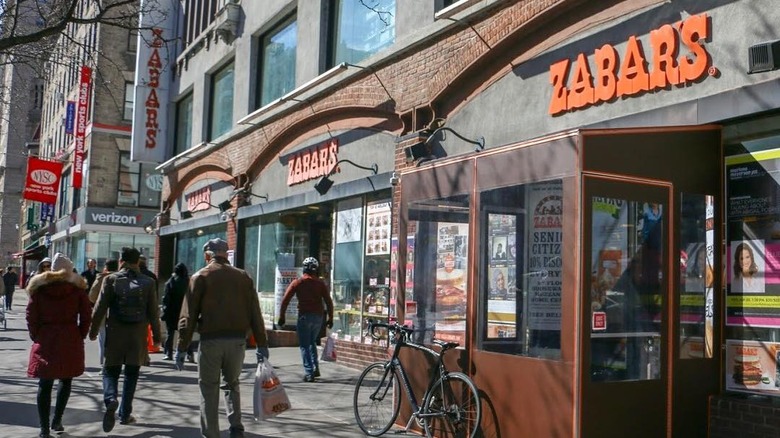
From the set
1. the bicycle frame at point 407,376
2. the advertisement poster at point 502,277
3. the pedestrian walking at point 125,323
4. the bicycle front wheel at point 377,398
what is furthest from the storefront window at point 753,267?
the pedestrian walking at point 125,323

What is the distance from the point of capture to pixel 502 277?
7.30 meters

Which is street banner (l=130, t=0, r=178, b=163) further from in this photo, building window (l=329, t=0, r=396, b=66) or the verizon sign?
building window (l=329, t=0, r=396, b=66)

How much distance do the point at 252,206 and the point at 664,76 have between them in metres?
11.9

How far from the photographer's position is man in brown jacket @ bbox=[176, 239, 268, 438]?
673 centimetres

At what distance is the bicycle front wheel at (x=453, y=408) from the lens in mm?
6961

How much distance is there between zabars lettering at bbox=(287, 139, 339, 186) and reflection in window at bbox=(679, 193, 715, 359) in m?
8.48

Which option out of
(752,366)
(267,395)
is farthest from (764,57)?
(267,395)

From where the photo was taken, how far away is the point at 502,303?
7285 millimetres

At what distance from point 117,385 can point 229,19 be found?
13625 mm

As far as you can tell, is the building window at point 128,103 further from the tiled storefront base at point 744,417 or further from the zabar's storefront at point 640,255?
the tiled storefront base at point 744,417

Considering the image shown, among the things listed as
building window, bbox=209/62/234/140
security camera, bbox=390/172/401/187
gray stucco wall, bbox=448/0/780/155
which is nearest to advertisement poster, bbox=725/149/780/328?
gray stucco wall, bbox=448/0/780/155

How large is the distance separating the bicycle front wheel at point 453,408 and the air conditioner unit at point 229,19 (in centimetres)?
1478

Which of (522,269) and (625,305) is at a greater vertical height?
(522,269)

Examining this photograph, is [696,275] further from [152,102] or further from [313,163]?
[152,102]
